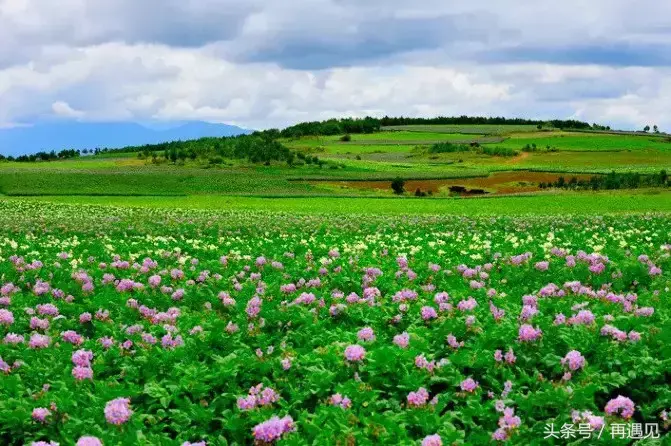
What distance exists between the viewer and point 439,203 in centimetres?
5712

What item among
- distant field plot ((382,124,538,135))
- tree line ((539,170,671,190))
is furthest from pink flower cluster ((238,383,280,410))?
distant field plot ((382,124,538,135))

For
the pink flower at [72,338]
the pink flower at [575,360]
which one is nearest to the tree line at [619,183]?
the pink flower at [575,360]

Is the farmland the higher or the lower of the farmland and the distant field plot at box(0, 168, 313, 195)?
the lower

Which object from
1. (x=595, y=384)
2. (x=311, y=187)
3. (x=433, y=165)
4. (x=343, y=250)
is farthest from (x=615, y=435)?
(x=433, y=165)

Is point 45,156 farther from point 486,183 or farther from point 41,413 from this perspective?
point 41,413

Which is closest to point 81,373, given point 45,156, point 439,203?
point 439,203

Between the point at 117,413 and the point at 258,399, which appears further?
the point at 258,399

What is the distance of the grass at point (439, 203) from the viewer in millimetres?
49250

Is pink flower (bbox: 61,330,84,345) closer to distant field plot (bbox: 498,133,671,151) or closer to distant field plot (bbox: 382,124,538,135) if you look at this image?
distant field plot (bbox: 498,133,671,151)

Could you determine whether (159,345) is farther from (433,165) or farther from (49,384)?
(433,165)

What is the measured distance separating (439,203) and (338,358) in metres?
51.1

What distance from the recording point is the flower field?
567cm

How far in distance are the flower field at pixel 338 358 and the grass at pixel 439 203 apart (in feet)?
118

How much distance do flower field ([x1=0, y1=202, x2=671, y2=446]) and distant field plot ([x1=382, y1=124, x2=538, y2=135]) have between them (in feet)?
482
